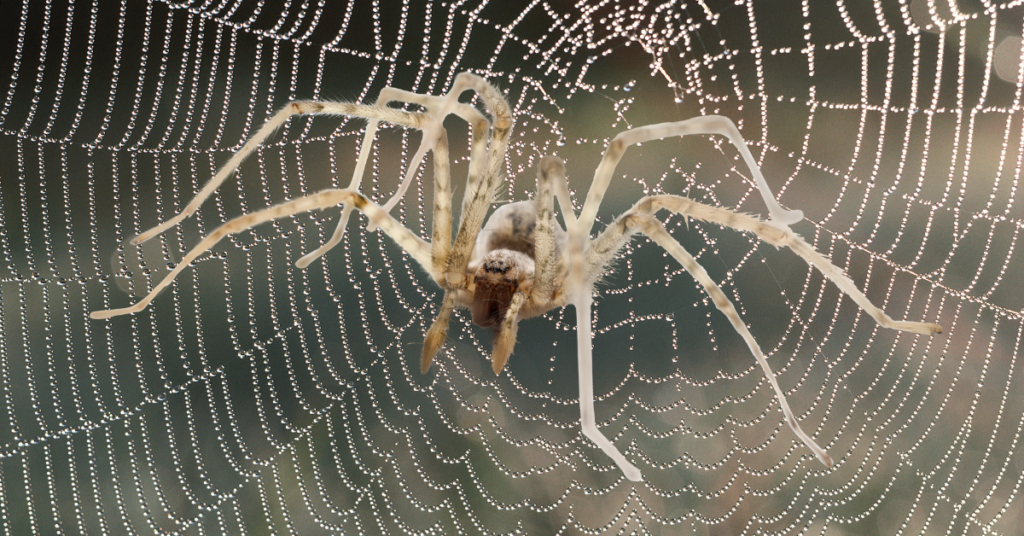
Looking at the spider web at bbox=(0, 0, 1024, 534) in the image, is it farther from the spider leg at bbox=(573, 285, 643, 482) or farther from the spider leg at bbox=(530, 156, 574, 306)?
the spider leg at bbox=(573, 285, 643, 482)

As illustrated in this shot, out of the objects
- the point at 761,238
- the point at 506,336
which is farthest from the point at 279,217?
the point at 761,238

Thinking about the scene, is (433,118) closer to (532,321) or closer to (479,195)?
(479,195)

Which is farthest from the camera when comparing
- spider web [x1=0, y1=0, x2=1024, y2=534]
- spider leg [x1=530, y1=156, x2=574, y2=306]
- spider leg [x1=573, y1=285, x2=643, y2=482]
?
spider web [x1=0, y1=0, x2=1024, y2=534]

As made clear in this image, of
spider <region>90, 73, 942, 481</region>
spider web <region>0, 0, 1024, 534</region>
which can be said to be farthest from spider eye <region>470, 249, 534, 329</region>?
spider web <region>0, 0, 1024, 534</region>

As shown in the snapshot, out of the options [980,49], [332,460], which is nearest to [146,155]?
[332,460]

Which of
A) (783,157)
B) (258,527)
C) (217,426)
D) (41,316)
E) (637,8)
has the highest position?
(637,8)

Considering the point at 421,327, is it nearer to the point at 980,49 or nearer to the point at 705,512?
the point at 705,512
